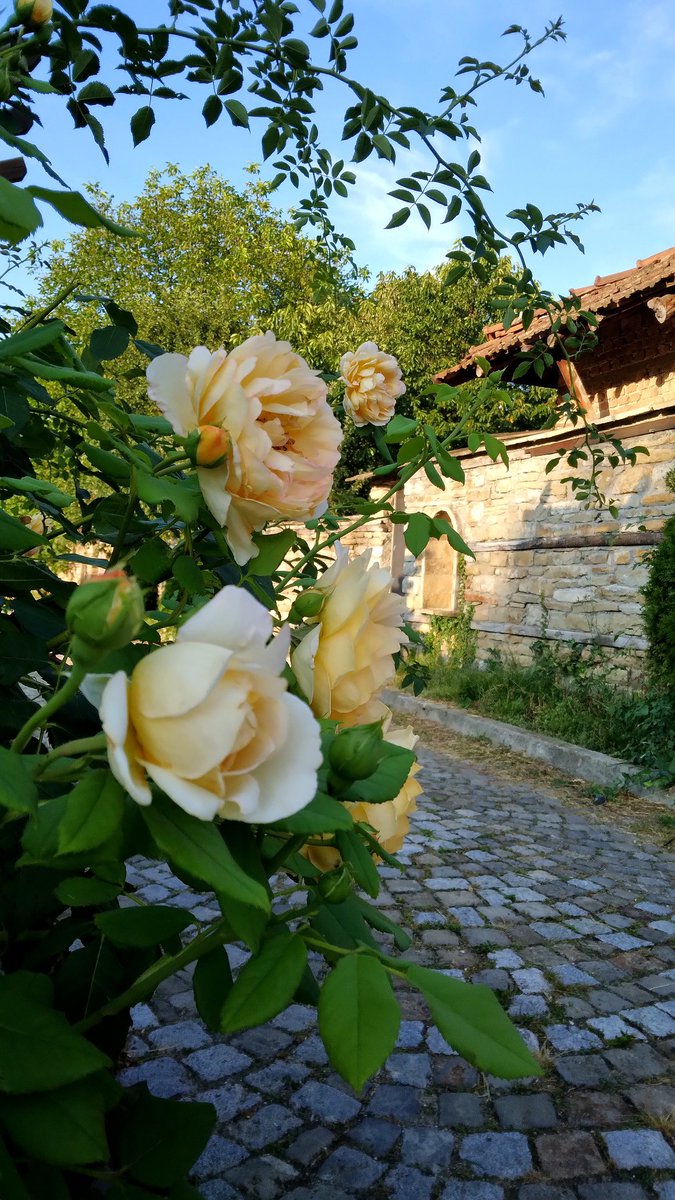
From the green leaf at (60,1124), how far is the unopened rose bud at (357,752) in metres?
0.36

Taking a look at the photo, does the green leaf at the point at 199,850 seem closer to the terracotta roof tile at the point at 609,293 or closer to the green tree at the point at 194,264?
the terracotta roof tile at the point at 609,293

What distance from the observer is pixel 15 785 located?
1.70 feet

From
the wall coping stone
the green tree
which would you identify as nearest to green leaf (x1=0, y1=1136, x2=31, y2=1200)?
the wall coping stone

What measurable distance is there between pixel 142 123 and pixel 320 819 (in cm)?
164

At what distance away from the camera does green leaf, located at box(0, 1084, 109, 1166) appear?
654mm

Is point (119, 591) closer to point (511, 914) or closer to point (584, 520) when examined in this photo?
point (511, 914)

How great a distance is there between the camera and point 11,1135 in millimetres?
662

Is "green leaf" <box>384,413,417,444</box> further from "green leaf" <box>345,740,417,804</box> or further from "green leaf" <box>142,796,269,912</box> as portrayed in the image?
"green leaf" <box>142,796,269,912</box>

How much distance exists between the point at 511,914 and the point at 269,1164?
1912mm

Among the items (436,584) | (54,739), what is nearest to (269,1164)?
(54,739)

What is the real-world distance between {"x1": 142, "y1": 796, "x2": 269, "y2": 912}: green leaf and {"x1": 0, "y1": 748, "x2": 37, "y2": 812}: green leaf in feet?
0.24

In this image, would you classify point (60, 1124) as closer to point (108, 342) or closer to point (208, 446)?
point (208, 446)

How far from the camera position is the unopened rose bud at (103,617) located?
0.49 metres

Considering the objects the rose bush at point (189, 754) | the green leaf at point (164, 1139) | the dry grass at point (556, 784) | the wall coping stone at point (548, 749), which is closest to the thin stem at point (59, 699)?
the rose bush at point (189, 754)
